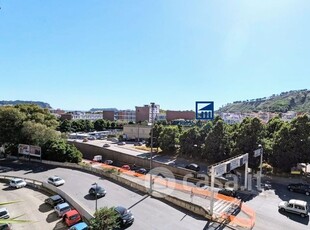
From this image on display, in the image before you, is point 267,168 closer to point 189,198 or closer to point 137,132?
point 189,198

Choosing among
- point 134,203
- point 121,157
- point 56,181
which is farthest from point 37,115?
point 134,203

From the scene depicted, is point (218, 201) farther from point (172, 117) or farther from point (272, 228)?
point (172, 117)

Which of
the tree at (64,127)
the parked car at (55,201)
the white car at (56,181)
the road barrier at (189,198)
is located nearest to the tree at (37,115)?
the road barrier at (189,198)

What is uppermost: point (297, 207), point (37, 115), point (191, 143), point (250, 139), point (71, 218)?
point (37, 115)

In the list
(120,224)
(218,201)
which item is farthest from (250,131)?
(120,224)

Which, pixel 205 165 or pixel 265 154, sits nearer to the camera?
pixel 265 154

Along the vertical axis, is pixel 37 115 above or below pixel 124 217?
above
